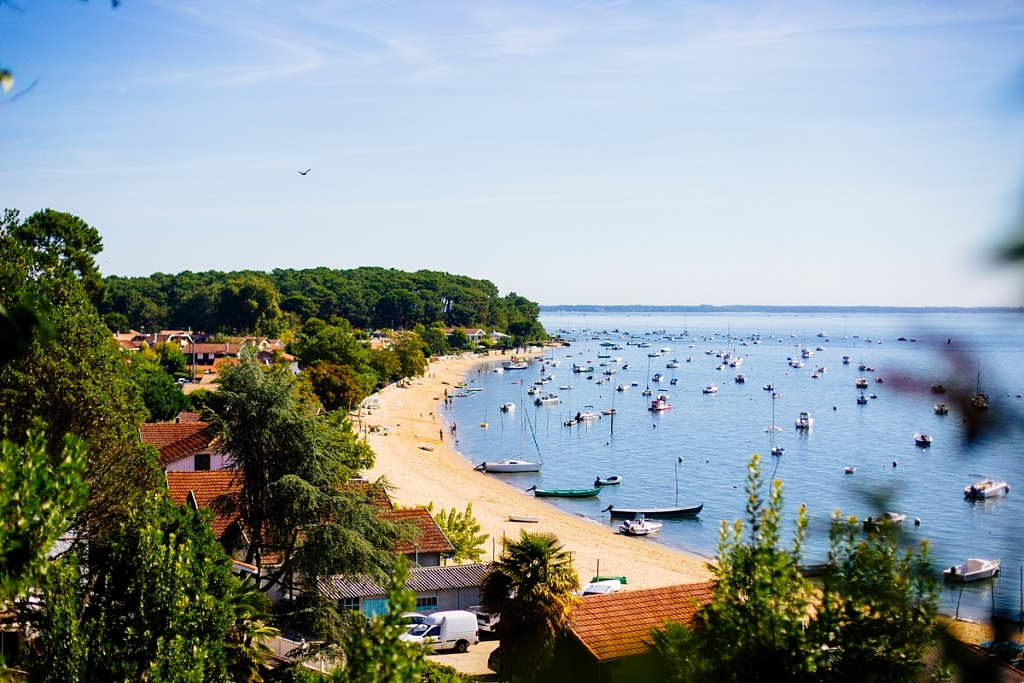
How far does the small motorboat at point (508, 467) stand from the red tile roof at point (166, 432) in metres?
21.8

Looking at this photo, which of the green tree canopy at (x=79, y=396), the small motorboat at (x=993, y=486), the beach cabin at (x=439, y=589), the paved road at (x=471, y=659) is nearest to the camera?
the small motorboat at (x=993, y=486)

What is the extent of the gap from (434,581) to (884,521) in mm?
19572

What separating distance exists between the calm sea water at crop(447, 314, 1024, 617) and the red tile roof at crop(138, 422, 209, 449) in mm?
18433

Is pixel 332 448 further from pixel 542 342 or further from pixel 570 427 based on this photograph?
pixel 542 342

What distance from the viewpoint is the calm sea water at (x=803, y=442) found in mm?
1318

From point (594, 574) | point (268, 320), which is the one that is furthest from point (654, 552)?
point (268, 320)

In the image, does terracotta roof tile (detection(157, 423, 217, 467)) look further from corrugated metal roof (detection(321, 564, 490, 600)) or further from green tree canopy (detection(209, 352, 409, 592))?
green tree canopy (detection(209, 352, 409, 592))

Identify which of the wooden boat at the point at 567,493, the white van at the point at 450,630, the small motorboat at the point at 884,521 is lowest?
the wooden boat at the point at 567,493

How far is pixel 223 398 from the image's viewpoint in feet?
53.6

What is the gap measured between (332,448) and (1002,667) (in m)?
16.0

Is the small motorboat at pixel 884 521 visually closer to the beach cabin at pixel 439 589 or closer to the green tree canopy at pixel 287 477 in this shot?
the green tree canopy at pixel 287 477

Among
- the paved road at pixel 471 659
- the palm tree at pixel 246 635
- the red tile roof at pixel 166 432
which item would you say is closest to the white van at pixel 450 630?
the paved road at pixel 471 659

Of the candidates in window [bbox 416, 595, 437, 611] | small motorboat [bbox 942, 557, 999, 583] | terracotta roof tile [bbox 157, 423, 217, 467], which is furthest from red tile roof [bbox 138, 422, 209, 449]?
small motorboat [bbox 942, 557, 999, 583]

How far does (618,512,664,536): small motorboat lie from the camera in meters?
36.2
